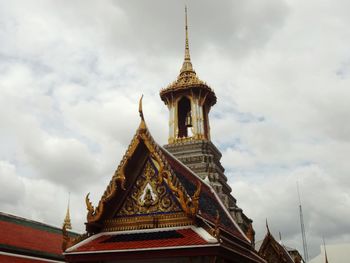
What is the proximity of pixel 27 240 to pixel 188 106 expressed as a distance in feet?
40.7

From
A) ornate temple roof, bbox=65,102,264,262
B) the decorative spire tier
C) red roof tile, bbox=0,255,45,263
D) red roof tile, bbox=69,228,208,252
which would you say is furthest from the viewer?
the decorative spire tier

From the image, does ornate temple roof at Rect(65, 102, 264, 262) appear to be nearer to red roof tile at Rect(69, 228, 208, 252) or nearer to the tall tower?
red roof tile at Rect(69, 228, 208, 252)

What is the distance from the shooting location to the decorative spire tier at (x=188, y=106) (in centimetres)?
2356

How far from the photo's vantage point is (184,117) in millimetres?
25141

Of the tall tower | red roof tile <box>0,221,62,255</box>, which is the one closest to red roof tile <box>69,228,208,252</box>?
red roof tile <box>0,221,62,255</box>

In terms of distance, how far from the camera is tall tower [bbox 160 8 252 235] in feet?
71.1

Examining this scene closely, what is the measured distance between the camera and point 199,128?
23.3 metres

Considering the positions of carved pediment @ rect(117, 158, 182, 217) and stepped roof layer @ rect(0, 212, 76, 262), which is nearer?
carved pediment @ rect(117, 158, 182, 217)

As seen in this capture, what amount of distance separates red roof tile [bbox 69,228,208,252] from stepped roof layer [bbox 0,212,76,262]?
5060 mm

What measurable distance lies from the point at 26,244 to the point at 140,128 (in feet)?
23.6

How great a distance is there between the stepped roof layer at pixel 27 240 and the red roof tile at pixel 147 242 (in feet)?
16.6

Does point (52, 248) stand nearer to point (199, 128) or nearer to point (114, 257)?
point (114, 257)

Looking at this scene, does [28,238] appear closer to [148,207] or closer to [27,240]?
[27,240]

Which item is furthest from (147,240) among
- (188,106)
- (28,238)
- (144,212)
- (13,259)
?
(188,106)
